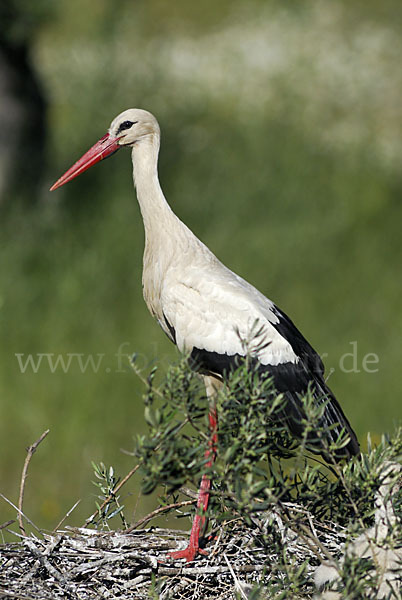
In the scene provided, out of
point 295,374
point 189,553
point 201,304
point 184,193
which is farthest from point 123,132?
point 184,193

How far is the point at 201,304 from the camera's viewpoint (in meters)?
3.82

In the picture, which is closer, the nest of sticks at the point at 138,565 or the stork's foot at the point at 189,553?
the nest of sticks at the point at 138,565

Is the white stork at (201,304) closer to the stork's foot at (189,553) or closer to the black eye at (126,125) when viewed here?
the black eye at (126,125)

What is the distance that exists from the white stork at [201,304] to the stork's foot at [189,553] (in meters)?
0.13

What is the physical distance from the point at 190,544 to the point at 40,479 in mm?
3710

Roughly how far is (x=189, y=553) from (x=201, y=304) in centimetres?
99

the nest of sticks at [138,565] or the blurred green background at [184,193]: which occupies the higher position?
the blurred green background at [184,193]

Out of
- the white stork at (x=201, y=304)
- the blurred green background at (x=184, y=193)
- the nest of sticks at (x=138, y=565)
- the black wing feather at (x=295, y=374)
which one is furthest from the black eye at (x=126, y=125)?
the blurred green background at (x=184, y=193)

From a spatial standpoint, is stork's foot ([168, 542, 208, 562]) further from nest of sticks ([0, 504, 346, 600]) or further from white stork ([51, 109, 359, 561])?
white stork ([51, 109, 359, 561])

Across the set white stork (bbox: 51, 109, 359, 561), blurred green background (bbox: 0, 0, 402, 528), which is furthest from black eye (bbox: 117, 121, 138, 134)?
blurred green background (bbox: 0, 0, 402, 528)

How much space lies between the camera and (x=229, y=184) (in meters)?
11.1

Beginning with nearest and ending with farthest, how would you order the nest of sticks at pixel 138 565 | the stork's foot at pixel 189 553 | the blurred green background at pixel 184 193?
the nest of sticks at pixel 138 565, the stork's foot at pixel 189 553, the blurred green background at pixel 184 193

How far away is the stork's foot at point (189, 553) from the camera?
3.36m

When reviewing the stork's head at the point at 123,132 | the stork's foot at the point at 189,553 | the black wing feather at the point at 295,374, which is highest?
the stork's head at the point at 123,132
